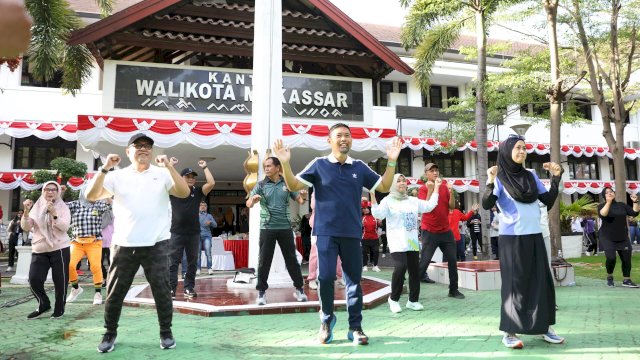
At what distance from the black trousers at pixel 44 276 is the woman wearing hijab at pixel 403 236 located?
3976 mm

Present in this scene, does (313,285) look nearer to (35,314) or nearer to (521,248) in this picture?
(35,314)

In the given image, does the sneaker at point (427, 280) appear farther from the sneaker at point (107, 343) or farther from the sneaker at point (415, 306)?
the sneaker at point (107, 343)

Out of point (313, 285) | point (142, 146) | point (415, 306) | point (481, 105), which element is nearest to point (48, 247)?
point (142, 146)

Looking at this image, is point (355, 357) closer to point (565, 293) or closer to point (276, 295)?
point (276, 295)

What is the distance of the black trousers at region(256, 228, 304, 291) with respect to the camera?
18.7ft

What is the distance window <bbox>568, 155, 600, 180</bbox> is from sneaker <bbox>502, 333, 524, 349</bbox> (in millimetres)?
27784

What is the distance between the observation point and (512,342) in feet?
12.3

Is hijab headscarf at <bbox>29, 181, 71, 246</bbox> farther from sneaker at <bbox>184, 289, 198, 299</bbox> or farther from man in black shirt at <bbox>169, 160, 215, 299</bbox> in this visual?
sneaker at <bbox>184, 289, 198, 299</bbox>

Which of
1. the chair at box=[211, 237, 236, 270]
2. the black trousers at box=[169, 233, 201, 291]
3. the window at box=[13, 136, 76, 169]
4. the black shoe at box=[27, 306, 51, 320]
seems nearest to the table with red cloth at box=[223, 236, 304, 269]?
the chair at box=[211, 237, 236, 270]

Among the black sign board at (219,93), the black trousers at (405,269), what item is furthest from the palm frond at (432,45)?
the black trousers at (405,269)

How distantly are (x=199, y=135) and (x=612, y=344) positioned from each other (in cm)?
889

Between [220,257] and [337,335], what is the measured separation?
Answer: 8.34m

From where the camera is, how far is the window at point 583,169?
92.4 ft

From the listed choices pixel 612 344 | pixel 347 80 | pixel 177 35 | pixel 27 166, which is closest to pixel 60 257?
pixel 612 344
